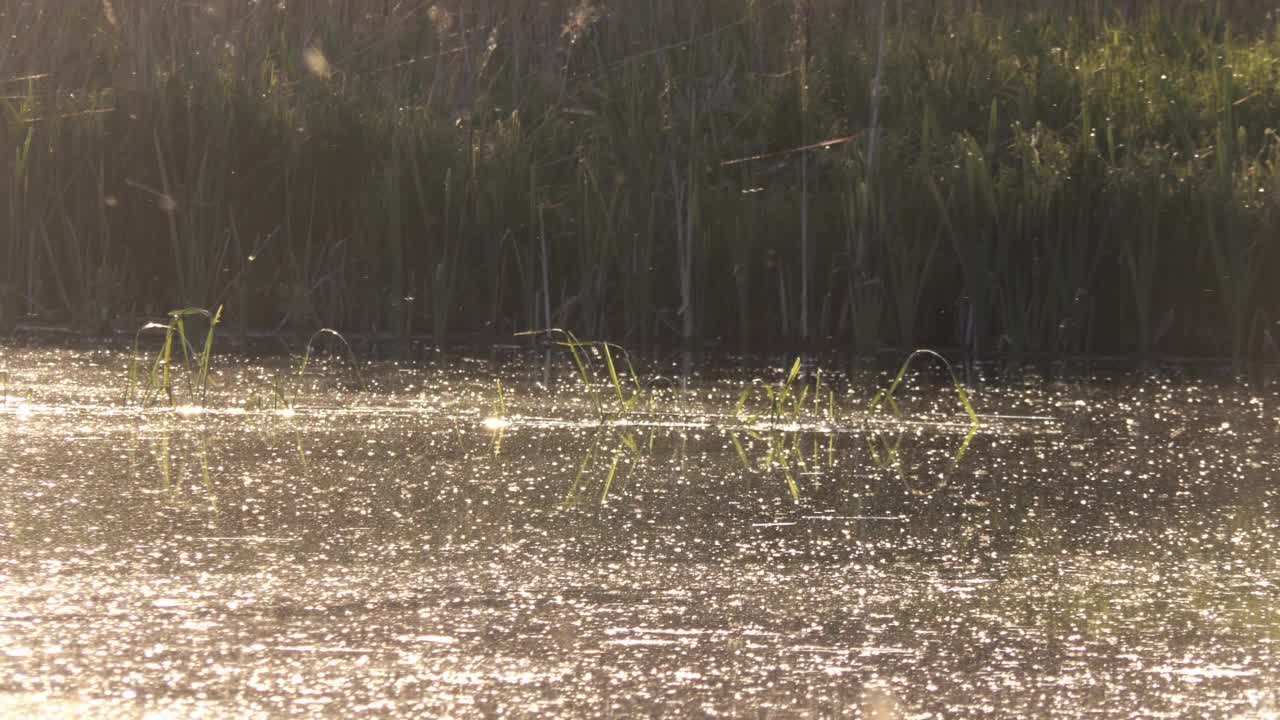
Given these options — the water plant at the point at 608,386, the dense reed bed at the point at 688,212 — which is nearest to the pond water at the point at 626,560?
the water plant at the point at 608,386

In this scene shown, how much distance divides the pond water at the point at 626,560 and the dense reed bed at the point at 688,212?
1268mm

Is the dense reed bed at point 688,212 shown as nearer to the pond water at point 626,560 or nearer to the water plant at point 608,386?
the water plant at point 608,386

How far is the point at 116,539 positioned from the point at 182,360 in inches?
86.7

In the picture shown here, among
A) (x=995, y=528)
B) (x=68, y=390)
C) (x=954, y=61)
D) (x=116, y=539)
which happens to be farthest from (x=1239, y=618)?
(x=954, y=61)

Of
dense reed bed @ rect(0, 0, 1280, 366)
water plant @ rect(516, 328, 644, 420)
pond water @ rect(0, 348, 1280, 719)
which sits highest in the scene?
dense reed bed @ rect(0, 0, 1280, 366)

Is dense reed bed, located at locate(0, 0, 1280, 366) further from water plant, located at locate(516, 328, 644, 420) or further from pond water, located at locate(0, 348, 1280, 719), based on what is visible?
pond water, located at locate(0, 348, 1280, 719)

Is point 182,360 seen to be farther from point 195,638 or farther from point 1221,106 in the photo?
point 1221,106

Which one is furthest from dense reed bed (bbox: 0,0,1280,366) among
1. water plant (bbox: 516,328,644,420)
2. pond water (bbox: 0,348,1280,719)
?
pond water (bbox: 0,348,1280,719)

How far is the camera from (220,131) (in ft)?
18.0

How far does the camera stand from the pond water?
1706 millimetres

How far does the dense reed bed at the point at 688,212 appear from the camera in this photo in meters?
5.06

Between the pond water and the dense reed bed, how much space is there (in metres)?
1.27

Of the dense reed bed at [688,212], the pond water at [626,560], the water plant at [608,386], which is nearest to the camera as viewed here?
the pond water at [626,560]

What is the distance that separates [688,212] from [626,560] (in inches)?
114
